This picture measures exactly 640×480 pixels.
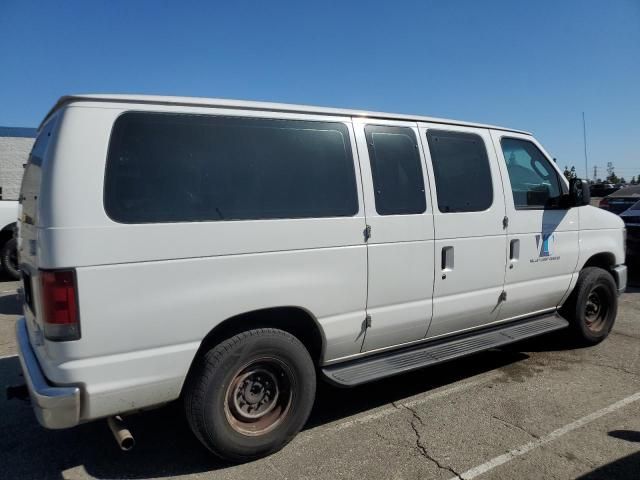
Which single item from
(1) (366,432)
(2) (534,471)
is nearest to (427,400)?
(1) (366,432)

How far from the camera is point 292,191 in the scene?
3.34 m

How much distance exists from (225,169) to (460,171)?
217cm

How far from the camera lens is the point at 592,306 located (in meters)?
5.60

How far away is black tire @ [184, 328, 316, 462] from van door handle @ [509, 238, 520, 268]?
2253 mm

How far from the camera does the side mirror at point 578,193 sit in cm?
493

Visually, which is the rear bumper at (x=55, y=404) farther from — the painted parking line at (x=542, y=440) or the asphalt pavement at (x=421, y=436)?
the painted parking line at (x=542, y=440)

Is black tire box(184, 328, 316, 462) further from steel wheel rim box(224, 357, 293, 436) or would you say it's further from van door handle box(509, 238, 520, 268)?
van door handle box(509, 238, 520, 268)

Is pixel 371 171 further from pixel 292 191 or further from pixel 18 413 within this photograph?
pixel 18 413

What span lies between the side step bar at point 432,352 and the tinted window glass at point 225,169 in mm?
1151

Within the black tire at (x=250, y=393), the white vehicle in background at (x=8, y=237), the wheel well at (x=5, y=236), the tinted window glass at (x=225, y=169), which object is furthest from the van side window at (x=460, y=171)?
the wheel well at (x=5, y=236)

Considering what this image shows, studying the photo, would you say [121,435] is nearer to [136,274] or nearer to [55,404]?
[55,404]

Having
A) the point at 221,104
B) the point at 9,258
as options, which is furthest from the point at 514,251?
the point at 9,258

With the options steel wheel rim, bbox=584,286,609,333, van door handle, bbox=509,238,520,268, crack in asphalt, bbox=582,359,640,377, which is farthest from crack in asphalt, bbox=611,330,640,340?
van door handle, bbox=509,238,520,268

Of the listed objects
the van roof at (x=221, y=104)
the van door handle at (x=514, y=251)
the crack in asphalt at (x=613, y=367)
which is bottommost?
the crack in asphalt at (x=613, y=367)
